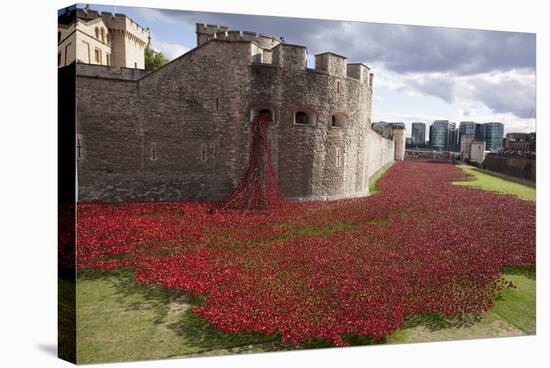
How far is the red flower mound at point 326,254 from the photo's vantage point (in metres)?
6.13

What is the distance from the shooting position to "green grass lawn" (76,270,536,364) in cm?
559

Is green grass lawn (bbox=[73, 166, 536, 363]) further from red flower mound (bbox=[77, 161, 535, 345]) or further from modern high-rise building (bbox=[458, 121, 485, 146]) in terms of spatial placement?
modern high-rise building (bbox=[458, 121, 485, 146])

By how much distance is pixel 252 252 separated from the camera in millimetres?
6879

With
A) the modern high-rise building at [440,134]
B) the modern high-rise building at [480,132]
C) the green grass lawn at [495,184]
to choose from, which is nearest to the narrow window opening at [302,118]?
the modern high-rise building at [440,134]

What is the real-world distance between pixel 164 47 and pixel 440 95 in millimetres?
5421

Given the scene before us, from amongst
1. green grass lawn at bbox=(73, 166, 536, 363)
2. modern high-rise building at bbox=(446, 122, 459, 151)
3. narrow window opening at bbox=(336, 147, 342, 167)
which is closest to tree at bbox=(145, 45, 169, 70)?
green grass lawn at bbox=(73, 166, 536, 363)

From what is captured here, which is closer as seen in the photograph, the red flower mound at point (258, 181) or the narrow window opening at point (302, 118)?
the red flower mound at point (258, 181)

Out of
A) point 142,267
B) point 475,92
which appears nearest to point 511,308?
point 475,92

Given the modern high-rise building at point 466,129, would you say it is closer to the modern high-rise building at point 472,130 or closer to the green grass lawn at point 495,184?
the modern high-rise building at point 472,130

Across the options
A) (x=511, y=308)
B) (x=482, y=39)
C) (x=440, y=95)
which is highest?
(x=482, y=39)

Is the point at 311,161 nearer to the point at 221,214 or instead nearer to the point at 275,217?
the point at 275,217

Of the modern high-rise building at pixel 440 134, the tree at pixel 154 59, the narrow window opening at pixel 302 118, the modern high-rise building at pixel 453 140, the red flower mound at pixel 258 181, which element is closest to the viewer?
the tree at pixel 154 59

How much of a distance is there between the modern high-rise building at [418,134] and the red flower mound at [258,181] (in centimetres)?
303

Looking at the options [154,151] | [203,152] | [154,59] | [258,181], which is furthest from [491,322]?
[154,59]
